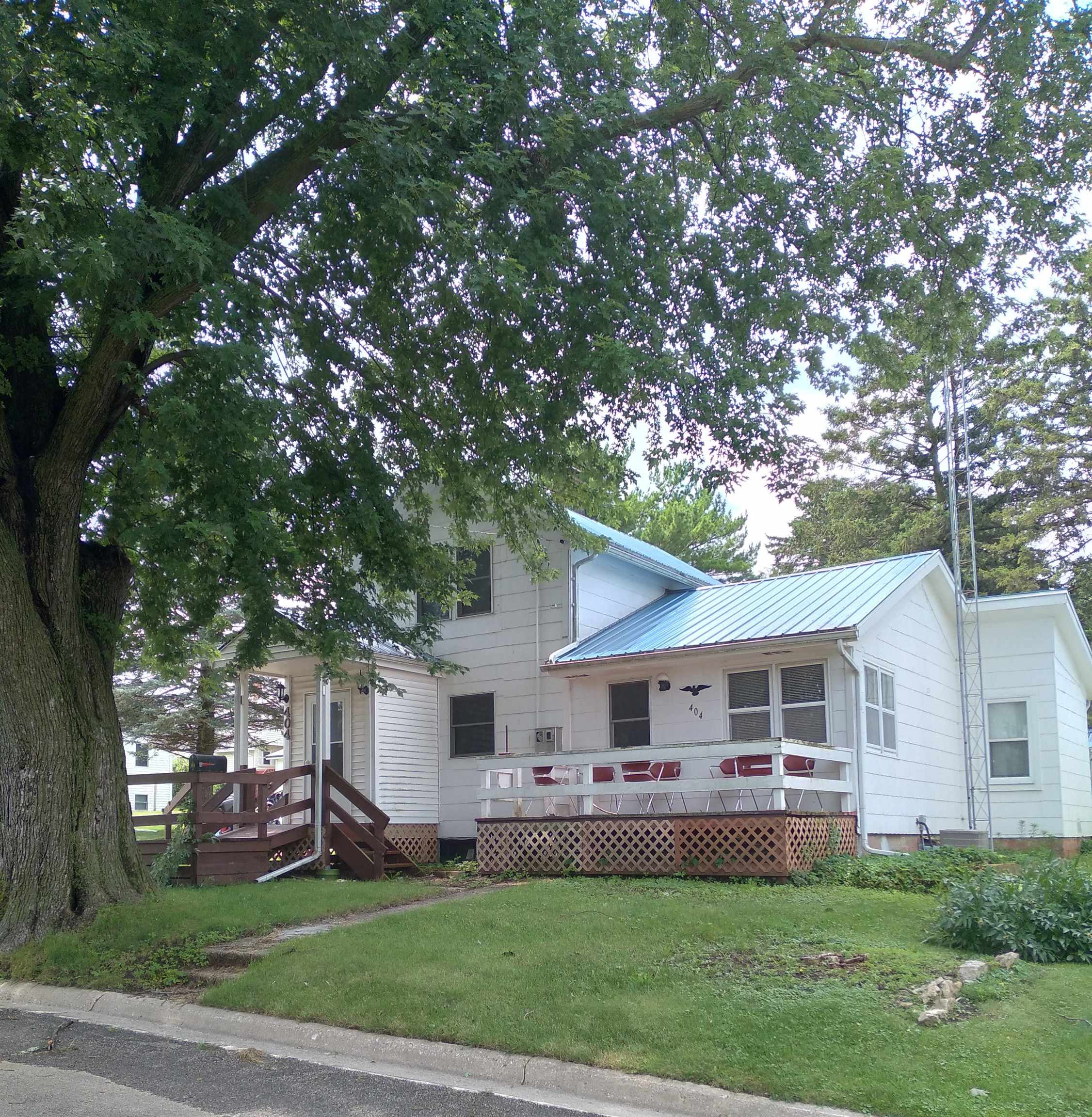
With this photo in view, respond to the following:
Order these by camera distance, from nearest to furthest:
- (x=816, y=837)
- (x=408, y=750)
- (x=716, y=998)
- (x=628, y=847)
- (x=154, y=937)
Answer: (x=716, y=998)
(x=154, y=937)
(x=816, y=837)
(x=628, y=847)
(x=408, y=750)

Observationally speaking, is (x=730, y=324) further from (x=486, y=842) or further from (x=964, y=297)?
(x=486, y=842)

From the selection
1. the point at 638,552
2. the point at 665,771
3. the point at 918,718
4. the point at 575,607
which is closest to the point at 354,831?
the point at 665,771

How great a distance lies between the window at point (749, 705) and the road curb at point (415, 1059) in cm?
999

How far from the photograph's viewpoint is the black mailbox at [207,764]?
628 inches

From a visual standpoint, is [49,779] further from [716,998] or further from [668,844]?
[668,844]

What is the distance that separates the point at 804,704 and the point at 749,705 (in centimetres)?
88

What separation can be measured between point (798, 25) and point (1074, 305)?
24.7 m

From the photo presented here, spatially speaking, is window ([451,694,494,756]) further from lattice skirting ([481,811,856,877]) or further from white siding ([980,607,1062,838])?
white siding ([980,607,1062,838])

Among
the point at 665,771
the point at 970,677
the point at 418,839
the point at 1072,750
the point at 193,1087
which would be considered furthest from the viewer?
the point at 1072,750

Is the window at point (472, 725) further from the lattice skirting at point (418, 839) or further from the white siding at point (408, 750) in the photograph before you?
the lattice skirting at point (418, 839)

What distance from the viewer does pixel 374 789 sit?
1789cm

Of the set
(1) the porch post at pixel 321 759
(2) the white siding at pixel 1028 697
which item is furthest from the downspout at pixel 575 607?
(2) the white siding at pixel 1028 697

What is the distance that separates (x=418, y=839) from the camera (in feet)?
61.1

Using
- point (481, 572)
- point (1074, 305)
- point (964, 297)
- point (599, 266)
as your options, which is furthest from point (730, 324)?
point (1074, 305)
